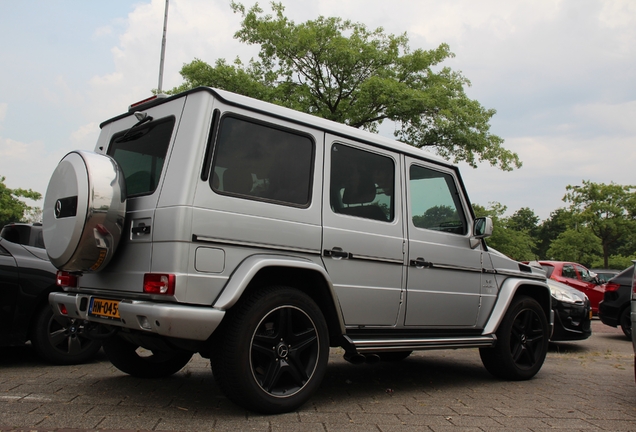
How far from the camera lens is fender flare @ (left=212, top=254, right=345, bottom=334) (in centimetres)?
351

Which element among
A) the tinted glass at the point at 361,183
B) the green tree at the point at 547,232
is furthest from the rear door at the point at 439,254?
the green tree at the point at 547,232

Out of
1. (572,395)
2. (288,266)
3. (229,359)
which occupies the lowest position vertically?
(572,395)

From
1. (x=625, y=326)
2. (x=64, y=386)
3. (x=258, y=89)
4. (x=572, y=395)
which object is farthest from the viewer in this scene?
(x=258, y=89)

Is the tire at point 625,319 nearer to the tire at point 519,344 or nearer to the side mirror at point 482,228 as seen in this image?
the tire at point 519,344

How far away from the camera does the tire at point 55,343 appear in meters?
5.50

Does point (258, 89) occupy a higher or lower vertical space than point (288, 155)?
higher

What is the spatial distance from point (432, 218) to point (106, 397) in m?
3.19

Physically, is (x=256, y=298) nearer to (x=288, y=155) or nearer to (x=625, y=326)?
(x=288, y=155)

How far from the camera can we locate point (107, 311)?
12.4ft

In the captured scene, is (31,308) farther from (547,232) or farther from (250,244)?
(547,232)

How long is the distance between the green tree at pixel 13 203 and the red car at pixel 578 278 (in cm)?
4712

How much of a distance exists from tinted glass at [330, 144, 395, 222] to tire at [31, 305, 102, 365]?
2.81m

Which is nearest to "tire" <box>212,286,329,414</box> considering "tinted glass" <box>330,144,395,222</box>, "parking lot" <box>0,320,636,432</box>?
"parking lot" <box>0,320,636,432</box>

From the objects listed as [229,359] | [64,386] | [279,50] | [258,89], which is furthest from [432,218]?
[279,50]
